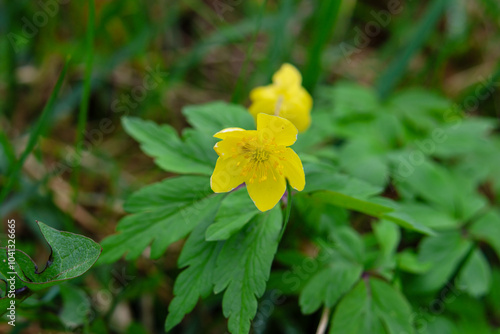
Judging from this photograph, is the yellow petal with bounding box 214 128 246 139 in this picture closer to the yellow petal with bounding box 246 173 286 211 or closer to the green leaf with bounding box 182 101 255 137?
the yellow petal with bounding box 246 173 286 211

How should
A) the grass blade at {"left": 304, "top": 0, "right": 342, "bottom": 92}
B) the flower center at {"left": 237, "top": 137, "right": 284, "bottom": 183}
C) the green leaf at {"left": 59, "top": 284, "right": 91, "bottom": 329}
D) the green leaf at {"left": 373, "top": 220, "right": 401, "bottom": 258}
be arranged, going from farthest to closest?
the grass blade at {"left": 304, "top": 0, "right": 342, "bottom": 92} < the green leaf at {"left": 373, "top": 220, "right": 401, "bottom": 258} < the green leaf at {"left": 59, "top": 284, "right": 91, "bottom": 329} < the flower center at {"left": 237, "top": 137, "right": 284, "bottom": 183}

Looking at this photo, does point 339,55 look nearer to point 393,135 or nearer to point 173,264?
point 393,135

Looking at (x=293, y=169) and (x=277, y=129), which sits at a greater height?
(x=277, y=129)

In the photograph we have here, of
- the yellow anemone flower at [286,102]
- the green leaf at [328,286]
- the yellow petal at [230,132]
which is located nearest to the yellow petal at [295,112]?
the yellow anemone flower at [286,102]

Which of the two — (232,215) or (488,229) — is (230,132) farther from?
(488,229)

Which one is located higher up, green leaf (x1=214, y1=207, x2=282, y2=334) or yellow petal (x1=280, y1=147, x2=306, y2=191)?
yellow petal (x1=280, y1=147, x2=306, y2=191)

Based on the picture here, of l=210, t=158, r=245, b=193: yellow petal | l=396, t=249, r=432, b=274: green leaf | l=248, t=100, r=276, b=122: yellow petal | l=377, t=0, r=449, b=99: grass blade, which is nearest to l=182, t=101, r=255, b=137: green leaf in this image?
l=248, t=100, r=276, b=122: yellow petal

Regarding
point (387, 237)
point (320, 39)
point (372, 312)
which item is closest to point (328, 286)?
point (372, 312)

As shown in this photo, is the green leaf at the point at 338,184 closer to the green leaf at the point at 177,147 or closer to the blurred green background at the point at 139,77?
the green leaf at the point at 177,147
